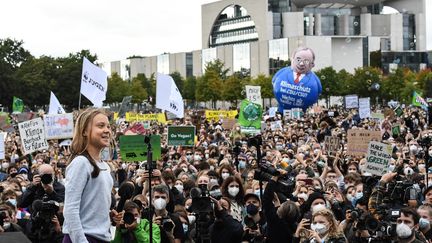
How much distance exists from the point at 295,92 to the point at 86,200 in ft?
133

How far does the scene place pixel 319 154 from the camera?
1712 cm

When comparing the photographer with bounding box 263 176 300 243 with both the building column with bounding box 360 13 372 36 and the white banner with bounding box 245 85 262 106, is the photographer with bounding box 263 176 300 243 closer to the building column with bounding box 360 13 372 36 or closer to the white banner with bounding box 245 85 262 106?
the white banner with bounding box 245 85 262 106

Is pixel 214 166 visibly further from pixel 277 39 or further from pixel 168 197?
pixel 277 39

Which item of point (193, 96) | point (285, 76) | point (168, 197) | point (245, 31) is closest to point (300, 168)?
point (168, 197)

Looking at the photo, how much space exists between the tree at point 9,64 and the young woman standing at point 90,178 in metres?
77.2

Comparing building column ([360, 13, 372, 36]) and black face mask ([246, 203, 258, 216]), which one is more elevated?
building column ([360, 13, 372, 36])

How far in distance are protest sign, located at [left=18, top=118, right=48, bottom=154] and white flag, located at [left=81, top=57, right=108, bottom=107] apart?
3.97m

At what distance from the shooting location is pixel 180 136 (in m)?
19.4

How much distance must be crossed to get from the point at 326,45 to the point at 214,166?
3606 inches

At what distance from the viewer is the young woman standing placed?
505 cm

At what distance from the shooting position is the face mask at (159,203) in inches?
336

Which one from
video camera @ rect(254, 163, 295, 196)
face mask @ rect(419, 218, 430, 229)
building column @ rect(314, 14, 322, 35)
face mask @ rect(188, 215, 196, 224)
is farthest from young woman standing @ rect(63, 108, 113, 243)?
building column @ rect(314, 14, 322, 35)

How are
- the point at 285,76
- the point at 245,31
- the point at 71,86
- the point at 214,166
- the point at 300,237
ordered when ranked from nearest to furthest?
the point at 300,237 → the point at 214,166 → the point at 285,76 → the point at 71,86 → the point at 245,31

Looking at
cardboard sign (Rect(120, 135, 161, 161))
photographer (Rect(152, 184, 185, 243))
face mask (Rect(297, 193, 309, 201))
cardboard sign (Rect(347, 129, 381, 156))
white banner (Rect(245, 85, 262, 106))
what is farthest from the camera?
white banner (Rect(245, 85, 262, 106))
